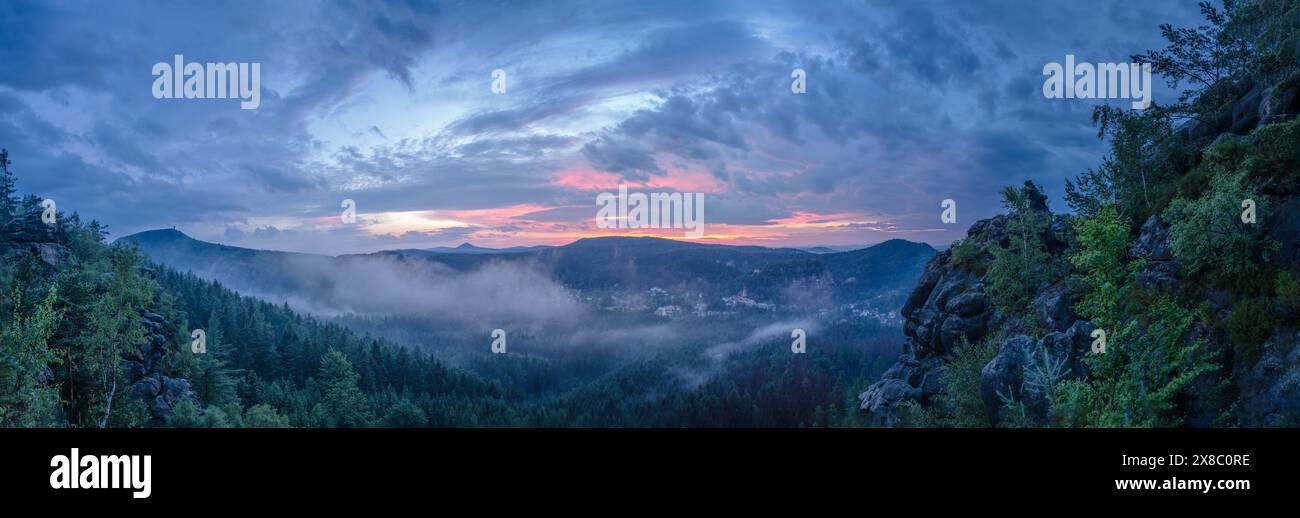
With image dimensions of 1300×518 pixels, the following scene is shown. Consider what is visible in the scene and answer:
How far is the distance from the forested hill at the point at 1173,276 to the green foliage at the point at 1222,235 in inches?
3.4

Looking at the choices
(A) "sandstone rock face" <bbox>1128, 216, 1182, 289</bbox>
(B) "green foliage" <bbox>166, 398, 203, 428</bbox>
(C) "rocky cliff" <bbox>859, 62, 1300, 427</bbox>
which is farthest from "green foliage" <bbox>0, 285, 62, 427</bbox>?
(A) "sandstone rock face" <bbox>1128, 216, 1182, 289</bbox>

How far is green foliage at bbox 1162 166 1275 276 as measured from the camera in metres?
26.5

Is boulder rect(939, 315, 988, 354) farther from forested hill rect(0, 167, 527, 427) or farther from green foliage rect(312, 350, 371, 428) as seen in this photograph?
green foliage rect(312, 350, 371, 428)

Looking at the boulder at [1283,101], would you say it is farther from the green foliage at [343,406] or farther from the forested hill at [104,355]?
Answer: the green foliage at [343,406]

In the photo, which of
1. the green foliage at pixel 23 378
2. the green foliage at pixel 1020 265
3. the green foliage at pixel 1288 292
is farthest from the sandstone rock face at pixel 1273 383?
the green foliage at pixel 23 378

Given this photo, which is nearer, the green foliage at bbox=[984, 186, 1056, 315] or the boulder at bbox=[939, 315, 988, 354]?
the green foliage at bbox=[984, 186, 1056, 315]

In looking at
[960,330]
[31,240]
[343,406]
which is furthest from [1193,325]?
[31,240]

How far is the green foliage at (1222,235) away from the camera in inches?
1042

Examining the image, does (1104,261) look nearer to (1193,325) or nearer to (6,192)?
(1193,325)

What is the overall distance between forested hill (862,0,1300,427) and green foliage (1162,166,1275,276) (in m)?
0.09

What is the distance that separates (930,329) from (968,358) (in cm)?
1931
